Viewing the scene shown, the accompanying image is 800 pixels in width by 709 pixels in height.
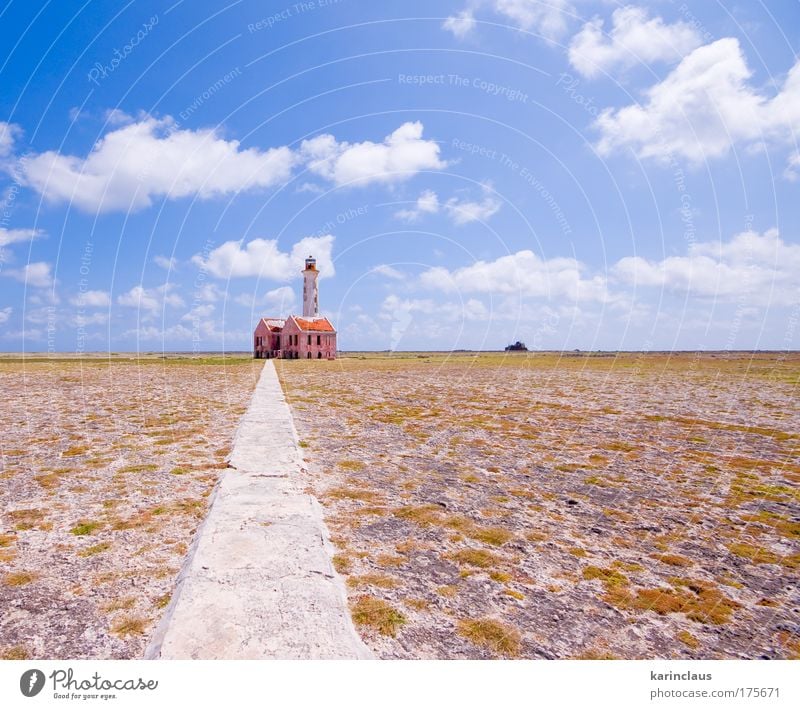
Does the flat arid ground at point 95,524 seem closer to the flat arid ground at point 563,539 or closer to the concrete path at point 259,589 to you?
the concrete path at point 259,589

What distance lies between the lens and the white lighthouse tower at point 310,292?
270ft

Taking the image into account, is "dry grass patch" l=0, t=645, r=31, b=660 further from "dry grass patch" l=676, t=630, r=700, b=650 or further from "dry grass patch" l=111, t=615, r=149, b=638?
"dry grass patch" l=676, t=630, r=700, b=650

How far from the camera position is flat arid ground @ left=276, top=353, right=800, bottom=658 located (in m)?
4.14

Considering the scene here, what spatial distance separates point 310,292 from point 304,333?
9.87 metres

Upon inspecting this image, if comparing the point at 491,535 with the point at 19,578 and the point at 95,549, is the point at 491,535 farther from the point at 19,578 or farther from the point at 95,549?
the point at 19,578

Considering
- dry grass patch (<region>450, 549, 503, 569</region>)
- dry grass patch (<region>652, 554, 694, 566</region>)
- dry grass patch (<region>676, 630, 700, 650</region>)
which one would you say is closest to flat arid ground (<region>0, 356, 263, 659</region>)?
dry grass patch (<region>450, 549, 503, 569</region>)

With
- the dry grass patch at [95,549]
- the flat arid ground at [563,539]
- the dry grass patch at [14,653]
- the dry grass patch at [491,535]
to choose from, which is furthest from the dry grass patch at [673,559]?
the dry grass patch at [95,549]

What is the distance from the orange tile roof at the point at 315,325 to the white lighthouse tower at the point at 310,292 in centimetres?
253

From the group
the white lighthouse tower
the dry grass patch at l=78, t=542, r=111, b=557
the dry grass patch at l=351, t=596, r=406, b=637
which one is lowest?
the dry grass patch at l=78, t=542, r=111, b=557

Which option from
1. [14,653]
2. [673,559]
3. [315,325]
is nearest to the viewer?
[14,653]

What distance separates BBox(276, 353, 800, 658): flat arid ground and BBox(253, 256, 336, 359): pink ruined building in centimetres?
6472

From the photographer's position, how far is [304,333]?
76.8m

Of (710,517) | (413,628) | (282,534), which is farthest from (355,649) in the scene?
(710,517)

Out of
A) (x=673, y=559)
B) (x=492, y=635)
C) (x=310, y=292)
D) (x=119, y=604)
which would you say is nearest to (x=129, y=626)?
(x=119, y=604)
